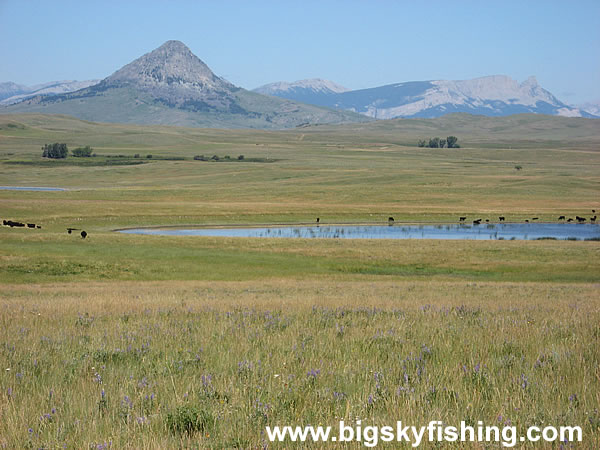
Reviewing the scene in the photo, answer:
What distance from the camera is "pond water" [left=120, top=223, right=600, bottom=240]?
224 ft

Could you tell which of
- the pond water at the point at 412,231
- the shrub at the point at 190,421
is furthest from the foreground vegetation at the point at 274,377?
the pond water at the point at 412,231

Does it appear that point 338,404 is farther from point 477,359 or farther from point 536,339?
point 536,339

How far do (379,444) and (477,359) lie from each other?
317 cm

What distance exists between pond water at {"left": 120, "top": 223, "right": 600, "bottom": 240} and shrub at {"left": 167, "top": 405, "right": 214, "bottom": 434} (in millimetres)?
60245

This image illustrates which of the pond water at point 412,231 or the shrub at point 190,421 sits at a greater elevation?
the shrub at point 190,421

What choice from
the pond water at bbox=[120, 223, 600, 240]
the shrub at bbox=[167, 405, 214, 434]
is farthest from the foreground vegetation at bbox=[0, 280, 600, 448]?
the pond water at bbox=[120, 223, 600, 240]

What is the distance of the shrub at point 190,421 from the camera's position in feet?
18.2

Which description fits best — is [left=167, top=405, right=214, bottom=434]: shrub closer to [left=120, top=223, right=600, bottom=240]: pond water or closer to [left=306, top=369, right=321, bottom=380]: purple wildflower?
[left=306, top=369, right=321, bottom=380]: purple wildflower

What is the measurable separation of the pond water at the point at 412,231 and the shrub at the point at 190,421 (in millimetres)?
60245

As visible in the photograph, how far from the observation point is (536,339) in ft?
29.9

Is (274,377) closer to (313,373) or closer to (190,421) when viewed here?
(313,373)

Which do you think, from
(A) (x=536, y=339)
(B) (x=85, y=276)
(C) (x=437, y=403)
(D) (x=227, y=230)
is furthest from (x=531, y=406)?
(D) (x=227, y=230)

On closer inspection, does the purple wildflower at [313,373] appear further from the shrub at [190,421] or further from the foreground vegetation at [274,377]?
the shrub at [190,421]

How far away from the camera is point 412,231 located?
73.8 metres
